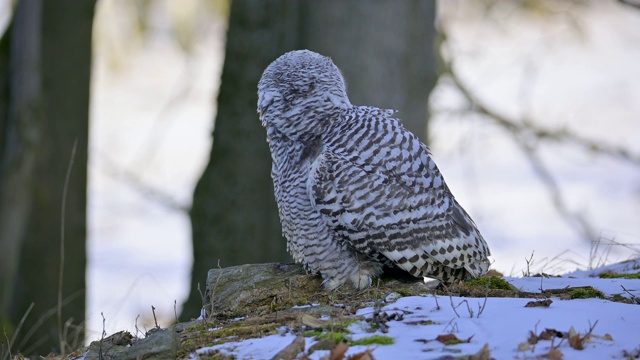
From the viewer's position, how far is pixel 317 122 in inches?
225

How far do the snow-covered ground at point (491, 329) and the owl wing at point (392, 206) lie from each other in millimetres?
562

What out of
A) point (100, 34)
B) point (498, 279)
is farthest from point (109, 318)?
point (100, 34)

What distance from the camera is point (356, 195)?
5.30 meters

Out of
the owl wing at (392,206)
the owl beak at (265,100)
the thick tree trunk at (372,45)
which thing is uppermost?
the thick tree trunk at (372,45)

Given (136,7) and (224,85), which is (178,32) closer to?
(136,7)

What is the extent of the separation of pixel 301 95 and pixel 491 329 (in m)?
2.18

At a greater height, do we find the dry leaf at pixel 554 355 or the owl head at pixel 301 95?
the owl head at pixel 301 95

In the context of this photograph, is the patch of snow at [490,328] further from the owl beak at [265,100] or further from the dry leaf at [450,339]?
the owl beak at [265,100]

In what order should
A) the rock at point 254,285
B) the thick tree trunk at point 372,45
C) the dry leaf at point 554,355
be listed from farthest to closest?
1. the thick tree trunk at point 372,45
2. the rock at point 254,285
3. the dry leaf at point 554,355

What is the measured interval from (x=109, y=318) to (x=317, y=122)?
3.06 m

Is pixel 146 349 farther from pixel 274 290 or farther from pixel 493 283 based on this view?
pixel 493 283

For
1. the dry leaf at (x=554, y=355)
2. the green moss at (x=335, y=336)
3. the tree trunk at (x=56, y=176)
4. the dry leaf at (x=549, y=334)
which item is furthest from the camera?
the tree trunk at (x=56, y=176)

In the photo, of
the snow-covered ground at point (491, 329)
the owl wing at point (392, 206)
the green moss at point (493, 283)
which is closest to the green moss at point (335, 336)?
the snow-covered ground at point (491, 329)

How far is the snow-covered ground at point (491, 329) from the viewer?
4.02 meters
